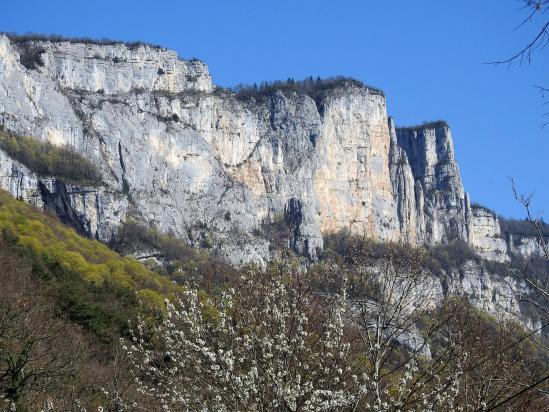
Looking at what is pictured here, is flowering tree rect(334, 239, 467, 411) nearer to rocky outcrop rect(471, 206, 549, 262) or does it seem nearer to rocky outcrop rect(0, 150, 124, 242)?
rocky outcrop rect(0, 150, 124, 242)

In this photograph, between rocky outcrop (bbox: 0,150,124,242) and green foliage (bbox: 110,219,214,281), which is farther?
green foliage (bbox: 110,219,214,281)

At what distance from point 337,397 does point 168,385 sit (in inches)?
111

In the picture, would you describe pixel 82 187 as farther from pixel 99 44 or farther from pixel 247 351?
pixel 247 351

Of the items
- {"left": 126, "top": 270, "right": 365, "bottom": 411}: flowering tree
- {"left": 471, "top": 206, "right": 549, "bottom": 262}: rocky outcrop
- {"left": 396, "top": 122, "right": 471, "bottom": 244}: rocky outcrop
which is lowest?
{"left": 126, "top": 270, "right": 365, "bottom": 411}: flowering tree

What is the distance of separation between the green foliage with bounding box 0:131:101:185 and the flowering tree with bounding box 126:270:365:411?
7782 cm

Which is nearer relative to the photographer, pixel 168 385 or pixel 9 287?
pixel 168 385

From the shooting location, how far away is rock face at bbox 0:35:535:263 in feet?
305

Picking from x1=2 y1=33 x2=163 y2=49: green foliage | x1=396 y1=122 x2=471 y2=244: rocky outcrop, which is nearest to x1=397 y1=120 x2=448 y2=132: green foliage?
x1=396 y1=122 x2=471 y2=244: rocky outcrop

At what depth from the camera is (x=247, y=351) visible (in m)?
9.86

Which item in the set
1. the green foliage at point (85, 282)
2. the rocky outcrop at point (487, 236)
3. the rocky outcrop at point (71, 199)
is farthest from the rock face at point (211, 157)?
the green foliage at point (85, 282)

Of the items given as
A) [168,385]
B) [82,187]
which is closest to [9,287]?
[168,385]

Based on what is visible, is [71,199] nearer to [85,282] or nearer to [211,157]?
[211,157]

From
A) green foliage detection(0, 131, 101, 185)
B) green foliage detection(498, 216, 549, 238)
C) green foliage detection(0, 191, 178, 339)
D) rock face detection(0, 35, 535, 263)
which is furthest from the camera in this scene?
green foliage detection(498, 216, 549, 238)

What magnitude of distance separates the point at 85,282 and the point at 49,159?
57.2m
